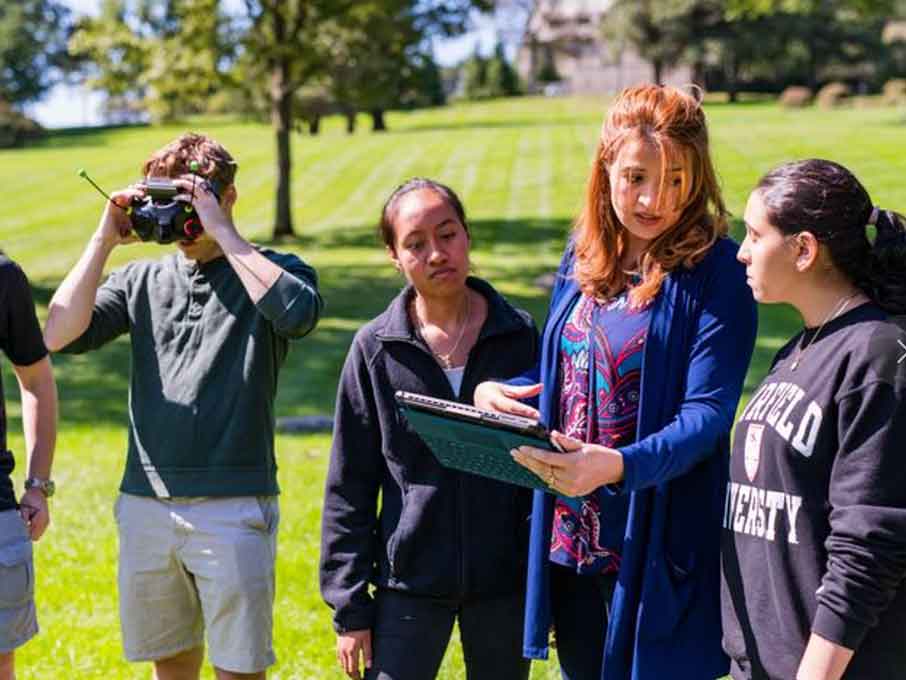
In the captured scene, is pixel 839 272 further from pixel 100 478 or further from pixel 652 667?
pixel 100 478

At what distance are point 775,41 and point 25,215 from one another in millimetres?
40948

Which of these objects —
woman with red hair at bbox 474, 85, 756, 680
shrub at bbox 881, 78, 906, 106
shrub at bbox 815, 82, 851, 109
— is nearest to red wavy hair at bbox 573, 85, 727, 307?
woman with red hair at bbox 474, 85, 756, 680

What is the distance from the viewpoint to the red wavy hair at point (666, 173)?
311 centimetres

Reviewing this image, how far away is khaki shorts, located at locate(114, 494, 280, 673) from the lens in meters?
3.98

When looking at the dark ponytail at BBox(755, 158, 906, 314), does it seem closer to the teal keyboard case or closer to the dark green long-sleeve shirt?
the teal keyboard case

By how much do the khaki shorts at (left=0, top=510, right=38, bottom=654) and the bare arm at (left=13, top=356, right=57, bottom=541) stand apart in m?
0.23

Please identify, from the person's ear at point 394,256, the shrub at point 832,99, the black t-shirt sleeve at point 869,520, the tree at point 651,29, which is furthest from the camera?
the tree at point 651,29

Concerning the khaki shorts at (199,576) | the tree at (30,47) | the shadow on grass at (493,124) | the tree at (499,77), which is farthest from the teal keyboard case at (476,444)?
the tree at (30,47)

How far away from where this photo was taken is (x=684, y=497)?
3154mm

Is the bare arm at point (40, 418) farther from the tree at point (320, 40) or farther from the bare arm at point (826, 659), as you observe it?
the tree at point (320, 40)

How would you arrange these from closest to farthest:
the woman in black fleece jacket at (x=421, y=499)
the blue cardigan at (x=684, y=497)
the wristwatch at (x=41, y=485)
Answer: the blue cardigan at (x=684, y=497) < the woman in black fleece jacket at (x=421, y=499) < the wristwatch at (x=41, y=485)

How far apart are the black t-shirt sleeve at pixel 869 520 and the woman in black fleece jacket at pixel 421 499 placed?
3.69ft

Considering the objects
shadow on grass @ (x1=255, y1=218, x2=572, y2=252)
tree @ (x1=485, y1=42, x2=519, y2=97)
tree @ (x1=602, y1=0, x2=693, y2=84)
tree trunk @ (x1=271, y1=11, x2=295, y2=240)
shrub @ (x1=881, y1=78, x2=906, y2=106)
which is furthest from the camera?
tree @ (x1=485, y1=42, x2=519, y2=97)

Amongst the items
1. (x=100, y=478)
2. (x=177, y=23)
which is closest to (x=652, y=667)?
(x=100, y=478)
